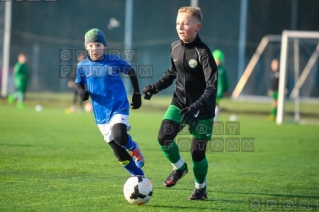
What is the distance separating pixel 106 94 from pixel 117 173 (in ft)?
6.76

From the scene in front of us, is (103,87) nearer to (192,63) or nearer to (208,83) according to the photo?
(192,63)

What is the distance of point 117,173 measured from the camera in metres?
8.87

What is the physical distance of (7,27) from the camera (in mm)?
28141

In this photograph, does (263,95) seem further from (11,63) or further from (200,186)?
(200,186)

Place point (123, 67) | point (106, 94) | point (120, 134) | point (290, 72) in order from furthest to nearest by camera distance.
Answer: point (290, 72) < point (123, 67) < point (106, 94) < point (120, 134)

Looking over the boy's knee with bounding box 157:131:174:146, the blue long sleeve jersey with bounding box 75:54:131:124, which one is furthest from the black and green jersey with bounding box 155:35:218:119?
the blue long sleeve jersey with bounding box 75:54:131:124

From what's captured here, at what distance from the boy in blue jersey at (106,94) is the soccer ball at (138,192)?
55 centimetres

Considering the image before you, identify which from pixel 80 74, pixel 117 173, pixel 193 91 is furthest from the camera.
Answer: pixel 117 173

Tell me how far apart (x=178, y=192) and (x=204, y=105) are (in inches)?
56.1

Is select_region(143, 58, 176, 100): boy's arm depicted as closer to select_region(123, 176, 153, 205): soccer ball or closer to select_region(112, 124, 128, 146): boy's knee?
select_region(112, 124, 128, 146): boy's knee

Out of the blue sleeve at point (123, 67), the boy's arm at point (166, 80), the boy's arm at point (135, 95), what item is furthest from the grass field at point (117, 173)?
the blue sleeve at point (123, 67)

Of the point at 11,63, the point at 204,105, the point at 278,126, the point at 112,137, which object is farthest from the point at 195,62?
the point at 11,63

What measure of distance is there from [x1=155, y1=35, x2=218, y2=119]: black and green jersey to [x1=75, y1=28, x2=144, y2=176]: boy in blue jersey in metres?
0.61

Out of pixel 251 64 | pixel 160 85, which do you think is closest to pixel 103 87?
pixel 160 85
